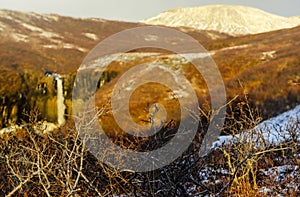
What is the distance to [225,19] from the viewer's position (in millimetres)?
98250

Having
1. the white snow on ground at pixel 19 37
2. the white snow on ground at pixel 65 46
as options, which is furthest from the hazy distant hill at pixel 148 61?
the white snow on ground at pixel 19 37

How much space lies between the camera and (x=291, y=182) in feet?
20.4

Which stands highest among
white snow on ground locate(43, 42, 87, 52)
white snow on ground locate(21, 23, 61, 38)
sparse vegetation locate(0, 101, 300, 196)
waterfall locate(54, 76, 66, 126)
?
sparse vegetation locate(0, 101, 300, 196)

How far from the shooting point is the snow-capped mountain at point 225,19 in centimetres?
9238

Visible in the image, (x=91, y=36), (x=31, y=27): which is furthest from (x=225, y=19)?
(x=31, y=27)

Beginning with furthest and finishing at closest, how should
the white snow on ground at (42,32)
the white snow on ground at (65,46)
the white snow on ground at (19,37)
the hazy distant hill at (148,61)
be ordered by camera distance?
the white snow on ground at (42,32)
the white snow on ground at (19,37)
the white snow on ground at (65,46)
the hazy distant hill at (148,61)

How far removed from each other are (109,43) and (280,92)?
119 ft

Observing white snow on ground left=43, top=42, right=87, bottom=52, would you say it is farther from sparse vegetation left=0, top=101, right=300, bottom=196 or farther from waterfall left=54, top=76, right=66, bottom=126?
sparse vegetation left=0, top=101, right=300, bottom=196

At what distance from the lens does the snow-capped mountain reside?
92375 mm

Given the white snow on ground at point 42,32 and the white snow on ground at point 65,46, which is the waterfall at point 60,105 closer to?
the white snow on ground at point 65,46

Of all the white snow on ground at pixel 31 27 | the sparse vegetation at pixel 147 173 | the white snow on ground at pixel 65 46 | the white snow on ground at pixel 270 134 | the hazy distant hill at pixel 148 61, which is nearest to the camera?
the sparse vegetation at pixel 147 173

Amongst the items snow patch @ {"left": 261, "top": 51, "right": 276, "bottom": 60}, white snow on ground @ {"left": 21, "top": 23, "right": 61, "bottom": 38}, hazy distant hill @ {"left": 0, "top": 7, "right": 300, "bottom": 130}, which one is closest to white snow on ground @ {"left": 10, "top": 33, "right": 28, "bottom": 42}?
hazy distant hill @ {"left": 0, "top": 7, "right": 300, "bottom": 130}

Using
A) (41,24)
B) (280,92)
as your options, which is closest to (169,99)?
(280,92)

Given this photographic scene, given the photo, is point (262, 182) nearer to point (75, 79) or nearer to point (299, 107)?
point (299, 107)
